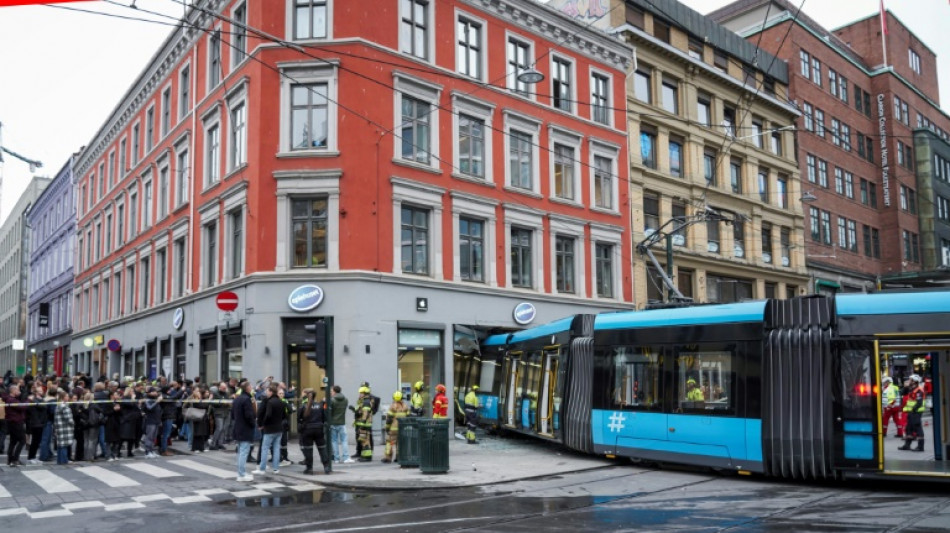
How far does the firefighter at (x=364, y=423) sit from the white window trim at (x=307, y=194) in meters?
6.24

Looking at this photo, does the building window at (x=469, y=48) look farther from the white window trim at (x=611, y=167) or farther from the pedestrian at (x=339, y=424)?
the pedestrian at (x=339, y=424)

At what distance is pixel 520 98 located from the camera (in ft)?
94.6

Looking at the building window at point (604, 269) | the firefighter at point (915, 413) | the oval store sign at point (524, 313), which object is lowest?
the firefighter at point (915, 413)

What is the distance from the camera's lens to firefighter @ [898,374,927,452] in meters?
13.9

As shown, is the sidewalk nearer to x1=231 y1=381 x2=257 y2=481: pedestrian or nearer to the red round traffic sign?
x1=231 y1=381 x2=257 y2=481: pedestrian

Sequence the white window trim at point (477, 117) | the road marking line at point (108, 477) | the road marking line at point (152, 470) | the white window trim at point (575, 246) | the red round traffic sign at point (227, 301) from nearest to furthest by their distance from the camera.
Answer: the road marking line at point (108, 477), the road marking line at point (152, 470), the red round traffic sign at point (227, 301), the white window trim at point (477, 117), the white window trim at point (575, 246)

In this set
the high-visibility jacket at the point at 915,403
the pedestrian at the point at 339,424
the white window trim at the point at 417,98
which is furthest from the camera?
the white window trim at the point at 417,98

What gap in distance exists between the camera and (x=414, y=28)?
85.4 ft

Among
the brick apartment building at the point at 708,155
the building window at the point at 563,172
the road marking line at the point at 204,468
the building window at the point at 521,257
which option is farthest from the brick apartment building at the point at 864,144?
the road marking line at the point at 204,468

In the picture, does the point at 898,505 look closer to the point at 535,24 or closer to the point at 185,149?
the point at 535,24

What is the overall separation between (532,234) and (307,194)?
27.7ft

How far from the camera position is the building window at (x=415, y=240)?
82.5 feet

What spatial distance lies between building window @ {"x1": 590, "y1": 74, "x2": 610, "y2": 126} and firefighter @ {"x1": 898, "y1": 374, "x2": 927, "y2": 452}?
61.7 feet

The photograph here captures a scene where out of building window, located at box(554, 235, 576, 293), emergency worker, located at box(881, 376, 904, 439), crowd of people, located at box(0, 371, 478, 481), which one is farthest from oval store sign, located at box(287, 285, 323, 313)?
emergency worker, located at box(881, 376, 904, 439)
